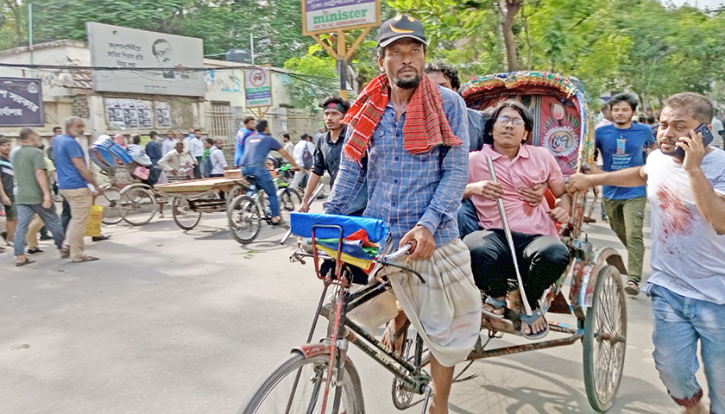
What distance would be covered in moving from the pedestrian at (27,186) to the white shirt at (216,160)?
561cm

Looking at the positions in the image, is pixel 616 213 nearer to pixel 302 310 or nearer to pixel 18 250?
pixel 302 310

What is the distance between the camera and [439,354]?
2.54m

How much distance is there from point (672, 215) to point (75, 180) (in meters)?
6.87

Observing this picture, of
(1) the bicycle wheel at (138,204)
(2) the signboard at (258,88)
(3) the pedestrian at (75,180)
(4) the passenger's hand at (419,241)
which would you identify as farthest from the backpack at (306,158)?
(4) the passenger's hand at (419,241)

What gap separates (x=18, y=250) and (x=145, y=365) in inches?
176

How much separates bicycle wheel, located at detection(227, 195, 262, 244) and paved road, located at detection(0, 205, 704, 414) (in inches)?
44.5

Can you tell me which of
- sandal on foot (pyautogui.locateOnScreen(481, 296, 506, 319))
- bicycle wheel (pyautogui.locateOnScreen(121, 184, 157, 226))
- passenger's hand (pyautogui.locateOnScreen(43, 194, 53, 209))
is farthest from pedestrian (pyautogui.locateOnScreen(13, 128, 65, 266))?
sandal on foot (pyautogui.locateOnScreen(481, 296, 506, 319))

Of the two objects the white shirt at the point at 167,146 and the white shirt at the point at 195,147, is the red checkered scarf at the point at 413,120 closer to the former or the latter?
the white shirt at the point at 167,146

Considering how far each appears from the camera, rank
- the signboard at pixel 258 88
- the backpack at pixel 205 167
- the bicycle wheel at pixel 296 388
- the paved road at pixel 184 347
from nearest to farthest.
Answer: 1. the bicycle wheel at pixel 296 388
2. the paved road at pixel 184 347
3. the backpack at pixel 205 167
4. the signboard at pixel 258 88

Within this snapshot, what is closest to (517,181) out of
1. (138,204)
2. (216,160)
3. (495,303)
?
(495,303)

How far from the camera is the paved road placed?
3451 mm

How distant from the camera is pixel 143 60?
18.1m

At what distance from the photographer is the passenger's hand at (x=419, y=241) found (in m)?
2.32

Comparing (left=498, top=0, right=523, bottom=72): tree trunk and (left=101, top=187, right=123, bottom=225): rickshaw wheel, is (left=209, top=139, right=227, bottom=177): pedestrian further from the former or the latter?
(left=498, top=0, right=523, bottom=72): tree trunk
